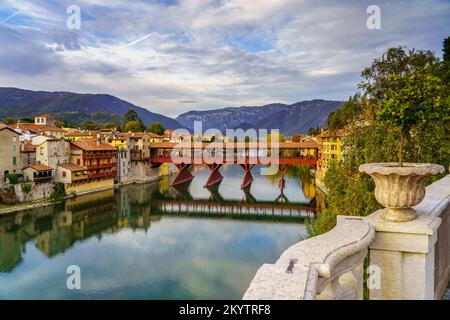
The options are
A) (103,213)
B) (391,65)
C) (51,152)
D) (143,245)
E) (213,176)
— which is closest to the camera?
(391,65)

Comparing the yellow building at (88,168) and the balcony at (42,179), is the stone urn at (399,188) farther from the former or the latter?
the yellow building at (88,168)

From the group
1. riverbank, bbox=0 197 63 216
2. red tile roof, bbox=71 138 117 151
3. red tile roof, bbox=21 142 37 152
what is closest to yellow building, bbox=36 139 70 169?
red tile roof, bbox=21 142 37 152

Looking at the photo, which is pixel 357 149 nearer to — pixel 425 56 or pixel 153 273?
pixel 425 56

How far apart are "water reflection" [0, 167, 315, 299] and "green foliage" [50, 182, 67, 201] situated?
1.15 m

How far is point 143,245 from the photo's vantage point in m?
19.6

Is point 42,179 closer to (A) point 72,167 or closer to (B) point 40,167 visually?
(B) point 40,167

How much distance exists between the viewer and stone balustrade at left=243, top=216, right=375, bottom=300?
5.70 feet

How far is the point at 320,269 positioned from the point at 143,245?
1863 centimetres

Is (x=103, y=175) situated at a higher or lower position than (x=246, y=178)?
higher

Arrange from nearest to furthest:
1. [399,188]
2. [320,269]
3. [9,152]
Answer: [320,269] < [399,188] < [9,152]

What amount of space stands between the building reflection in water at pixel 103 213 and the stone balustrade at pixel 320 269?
A: 17645 millimetres

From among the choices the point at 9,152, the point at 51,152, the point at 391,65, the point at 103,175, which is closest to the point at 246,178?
the point at 103,175

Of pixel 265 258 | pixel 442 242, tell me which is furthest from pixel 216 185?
pixel 442 242

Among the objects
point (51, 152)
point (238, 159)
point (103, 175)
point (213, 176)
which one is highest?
point (51, 152)
